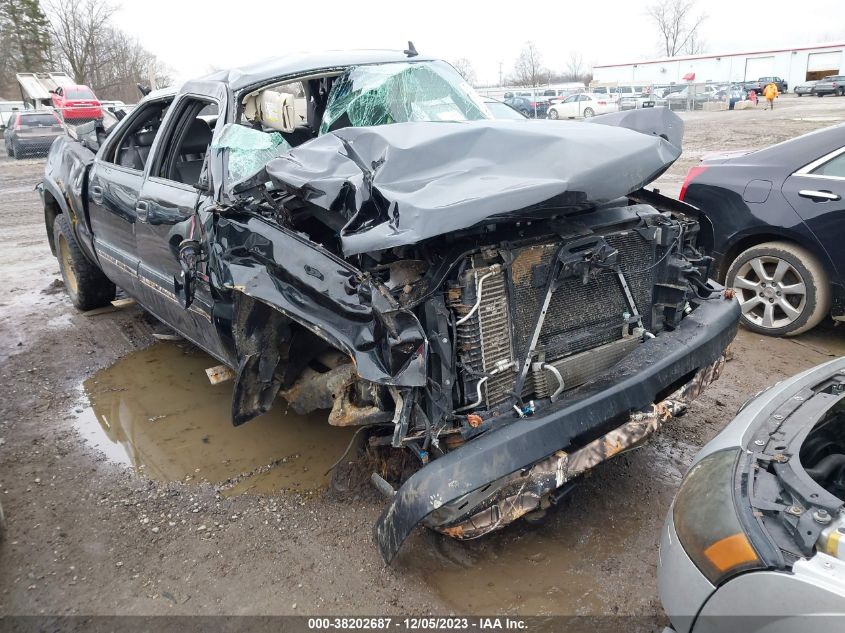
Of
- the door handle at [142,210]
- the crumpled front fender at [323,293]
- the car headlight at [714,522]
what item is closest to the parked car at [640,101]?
the door handle at [142,210]

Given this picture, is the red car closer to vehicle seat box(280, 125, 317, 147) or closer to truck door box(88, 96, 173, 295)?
truck door box(88, 96, 173, 295)

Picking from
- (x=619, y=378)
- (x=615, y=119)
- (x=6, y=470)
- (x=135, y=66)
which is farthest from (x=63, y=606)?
(x=135, y=66)

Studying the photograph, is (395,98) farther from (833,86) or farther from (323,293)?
(833,86)

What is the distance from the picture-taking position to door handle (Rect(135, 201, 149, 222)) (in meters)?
3.83

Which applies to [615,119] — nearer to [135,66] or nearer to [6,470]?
[6,470]

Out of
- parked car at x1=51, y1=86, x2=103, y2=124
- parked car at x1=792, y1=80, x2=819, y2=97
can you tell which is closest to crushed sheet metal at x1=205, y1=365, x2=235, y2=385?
parked car at x1=51, y1=86, x2=103, y2=124

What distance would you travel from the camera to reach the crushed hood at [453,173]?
2254 mm

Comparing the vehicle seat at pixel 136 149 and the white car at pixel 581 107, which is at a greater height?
the vehicle seat at pixel 136 149

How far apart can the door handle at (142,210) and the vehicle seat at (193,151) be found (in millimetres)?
302

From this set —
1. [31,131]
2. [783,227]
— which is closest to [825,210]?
[783,227]

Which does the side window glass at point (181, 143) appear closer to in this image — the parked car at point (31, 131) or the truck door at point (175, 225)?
the truck door at point (175, 225)

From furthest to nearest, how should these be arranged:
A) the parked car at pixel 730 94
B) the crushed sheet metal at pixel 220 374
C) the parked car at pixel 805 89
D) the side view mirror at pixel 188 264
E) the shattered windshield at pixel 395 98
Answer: the parked car at pixel 805 89
the parked car at pixel 730 94
the shattered windshield at pixel 395 98
the crushed sheet metal at pixel 220 374
the side view mirror at pixel 188 264

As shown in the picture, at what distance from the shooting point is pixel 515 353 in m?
2.54

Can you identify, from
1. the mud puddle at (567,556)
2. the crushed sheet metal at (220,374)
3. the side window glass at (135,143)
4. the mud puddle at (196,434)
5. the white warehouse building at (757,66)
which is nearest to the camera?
the mud puddle at (567,556)
